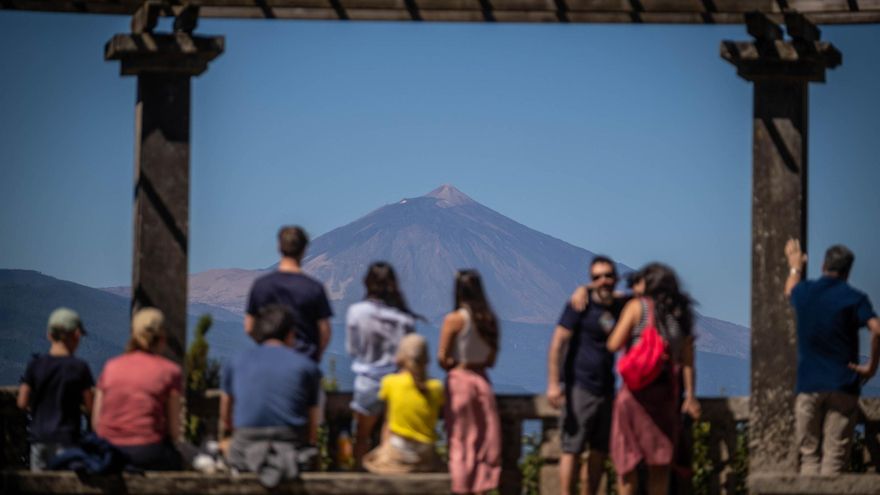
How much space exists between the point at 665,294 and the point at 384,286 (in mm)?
1885

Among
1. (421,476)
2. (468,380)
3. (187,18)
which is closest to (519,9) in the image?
(187,18)

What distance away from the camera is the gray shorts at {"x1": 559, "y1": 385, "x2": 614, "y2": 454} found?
13.1 metres

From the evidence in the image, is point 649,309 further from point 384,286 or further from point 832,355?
→ point 384,286

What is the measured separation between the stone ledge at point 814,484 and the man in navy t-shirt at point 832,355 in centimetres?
43

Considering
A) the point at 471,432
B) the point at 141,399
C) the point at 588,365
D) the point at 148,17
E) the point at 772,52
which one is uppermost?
the point at 148,17

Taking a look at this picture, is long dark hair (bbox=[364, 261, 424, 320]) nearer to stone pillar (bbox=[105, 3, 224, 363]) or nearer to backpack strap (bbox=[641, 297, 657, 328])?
backpack strap (bbox=[641, 297, 657, 328])

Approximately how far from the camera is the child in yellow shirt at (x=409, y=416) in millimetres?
12453

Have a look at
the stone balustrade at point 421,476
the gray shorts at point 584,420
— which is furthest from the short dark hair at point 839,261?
the gray shorts at point 584,420

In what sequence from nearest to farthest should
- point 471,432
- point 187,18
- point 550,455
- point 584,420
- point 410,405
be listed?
point 410,405
point 471,432
point 584,420
point 550,455
point 187,18

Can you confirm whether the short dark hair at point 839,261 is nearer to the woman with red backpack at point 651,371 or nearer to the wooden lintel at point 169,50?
the woman with red backpack at point 651,371

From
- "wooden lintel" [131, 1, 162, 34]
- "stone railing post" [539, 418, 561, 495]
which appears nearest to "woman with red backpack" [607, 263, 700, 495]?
"stone railing post" [539, 418, 561, 495]

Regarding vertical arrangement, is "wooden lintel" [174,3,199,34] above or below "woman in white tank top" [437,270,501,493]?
above

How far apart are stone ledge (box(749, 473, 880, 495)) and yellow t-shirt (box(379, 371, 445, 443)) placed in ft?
7.87

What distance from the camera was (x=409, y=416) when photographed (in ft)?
40.9
